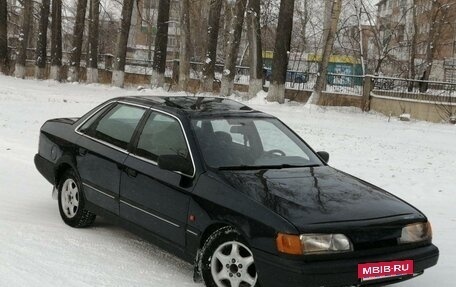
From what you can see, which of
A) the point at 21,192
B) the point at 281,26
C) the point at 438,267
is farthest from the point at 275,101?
the point at 438,267

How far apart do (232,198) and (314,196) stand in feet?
1.95

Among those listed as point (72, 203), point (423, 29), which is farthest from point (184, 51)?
point (423, 29)

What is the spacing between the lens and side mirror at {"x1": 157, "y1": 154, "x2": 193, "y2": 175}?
15.1 ft

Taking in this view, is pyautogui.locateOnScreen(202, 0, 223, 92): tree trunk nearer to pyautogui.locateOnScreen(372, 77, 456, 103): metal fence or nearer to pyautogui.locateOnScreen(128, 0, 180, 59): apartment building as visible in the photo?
pyautogui.locateOnScreen(372, 77, 456, 103): metal fence

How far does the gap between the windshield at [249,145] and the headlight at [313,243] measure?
3.42ft

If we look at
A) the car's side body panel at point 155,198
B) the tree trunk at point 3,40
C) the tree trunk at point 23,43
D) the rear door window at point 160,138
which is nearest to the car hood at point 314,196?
the car's side body panel at point 155,198

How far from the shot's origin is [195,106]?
5500 mm

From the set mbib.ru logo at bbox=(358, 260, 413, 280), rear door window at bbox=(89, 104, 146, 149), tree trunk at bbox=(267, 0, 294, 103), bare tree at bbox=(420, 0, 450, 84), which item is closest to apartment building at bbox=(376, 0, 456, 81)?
bare tree at bbox=(420, 0, 450, 84)

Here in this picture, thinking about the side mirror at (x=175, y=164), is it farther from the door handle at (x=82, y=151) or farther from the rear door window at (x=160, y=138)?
the door handle at (x=82, y=151)

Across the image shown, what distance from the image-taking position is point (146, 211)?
495 centimetres

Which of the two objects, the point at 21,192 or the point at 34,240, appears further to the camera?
the point at 21,192

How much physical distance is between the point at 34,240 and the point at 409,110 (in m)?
20.4

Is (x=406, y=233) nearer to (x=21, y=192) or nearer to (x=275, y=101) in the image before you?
(x=21, y=192)

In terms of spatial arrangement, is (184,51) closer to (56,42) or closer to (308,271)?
(56,42)
